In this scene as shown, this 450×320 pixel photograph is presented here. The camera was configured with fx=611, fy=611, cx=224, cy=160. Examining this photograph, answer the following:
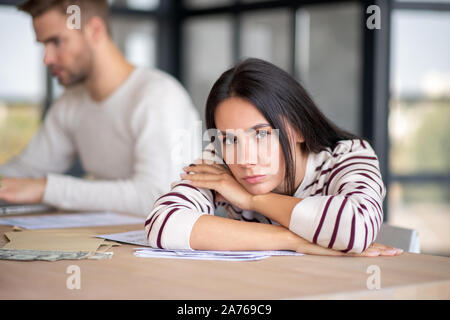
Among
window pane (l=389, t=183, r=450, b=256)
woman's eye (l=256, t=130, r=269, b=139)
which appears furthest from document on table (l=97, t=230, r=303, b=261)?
window pane (l=389, t=183, r=450, b=256)

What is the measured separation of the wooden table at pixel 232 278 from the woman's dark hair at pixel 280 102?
0.35 m

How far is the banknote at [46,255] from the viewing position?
1.17 m

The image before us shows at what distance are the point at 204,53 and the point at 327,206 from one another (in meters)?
3.62

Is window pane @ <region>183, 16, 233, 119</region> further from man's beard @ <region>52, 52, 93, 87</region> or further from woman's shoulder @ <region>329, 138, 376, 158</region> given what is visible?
woman's shoulder @ <region>329, 138, 376, 158</region>

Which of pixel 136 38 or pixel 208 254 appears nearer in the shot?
pixel 208 254

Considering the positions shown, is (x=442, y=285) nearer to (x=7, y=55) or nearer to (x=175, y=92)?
(x=175, y=92)

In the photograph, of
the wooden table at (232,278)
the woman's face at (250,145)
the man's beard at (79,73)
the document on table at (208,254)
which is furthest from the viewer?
the man's beard at (79,73)

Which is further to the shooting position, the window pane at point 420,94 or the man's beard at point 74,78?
the window pane at point 420,94

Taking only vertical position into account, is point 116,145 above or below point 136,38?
below

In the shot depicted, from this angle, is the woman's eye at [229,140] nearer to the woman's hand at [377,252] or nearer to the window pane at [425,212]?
the woman's hand at [377,252]

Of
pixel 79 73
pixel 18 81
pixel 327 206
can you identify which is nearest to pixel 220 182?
pixel 327 206

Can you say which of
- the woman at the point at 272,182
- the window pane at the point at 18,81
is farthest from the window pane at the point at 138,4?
the woman at the point at 272,182

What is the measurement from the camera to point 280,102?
1415 millimetres

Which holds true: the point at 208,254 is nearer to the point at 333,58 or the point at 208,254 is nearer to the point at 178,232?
the point at 178,232
